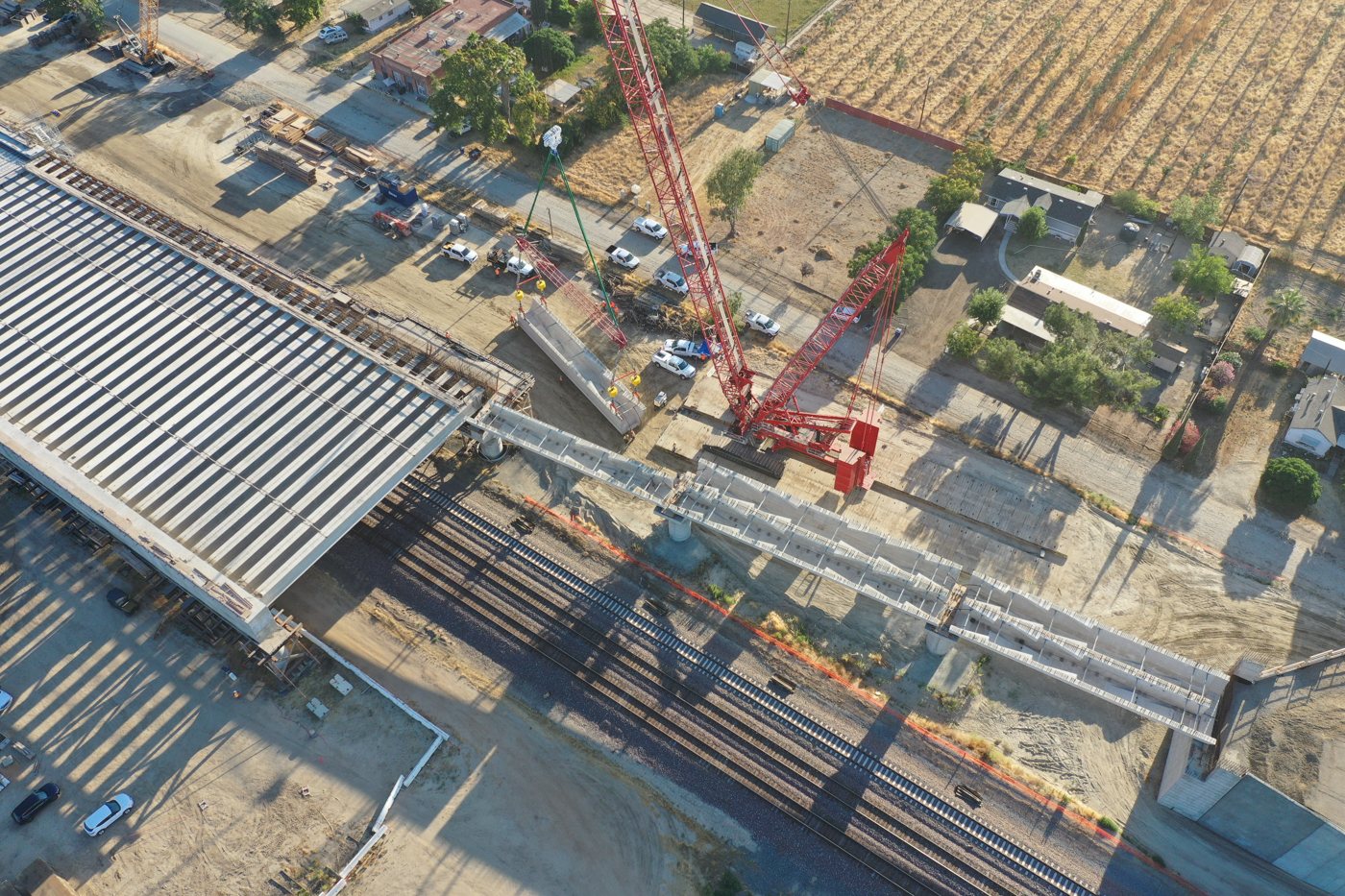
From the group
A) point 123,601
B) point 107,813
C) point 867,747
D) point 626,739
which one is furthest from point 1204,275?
point 107,813

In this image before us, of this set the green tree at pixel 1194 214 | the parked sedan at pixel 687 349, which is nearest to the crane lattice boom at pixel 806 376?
the parked sedan at pixel 687 349

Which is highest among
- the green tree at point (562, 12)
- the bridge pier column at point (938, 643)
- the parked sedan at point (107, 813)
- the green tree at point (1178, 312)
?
the green tree at point (562, 12)

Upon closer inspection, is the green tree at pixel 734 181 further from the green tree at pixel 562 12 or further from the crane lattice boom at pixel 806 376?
the green tree at pixel 562 12

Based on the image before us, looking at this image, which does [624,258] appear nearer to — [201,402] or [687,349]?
[687,349]

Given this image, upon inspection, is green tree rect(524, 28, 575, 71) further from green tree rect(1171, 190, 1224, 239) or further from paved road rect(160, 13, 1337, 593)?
green tree rect(1171, 190, 1224, 239)

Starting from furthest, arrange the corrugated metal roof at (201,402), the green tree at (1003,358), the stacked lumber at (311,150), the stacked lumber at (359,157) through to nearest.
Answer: the stacked lumber at (311,150), the stacked lumber at (359,157), the green tree at (1003,358), the corrugated metal roof at (201,402)

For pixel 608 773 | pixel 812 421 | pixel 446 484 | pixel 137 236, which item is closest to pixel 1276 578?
pixel 812 421

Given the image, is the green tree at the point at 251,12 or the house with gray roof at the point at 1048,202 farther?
the green tree at the point at 251,12

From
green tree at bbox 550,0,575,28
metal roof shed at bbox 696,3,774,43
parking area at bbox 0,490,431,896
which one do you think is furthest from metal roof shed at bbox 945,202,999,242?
parking area at bbox 0,490,431,896
